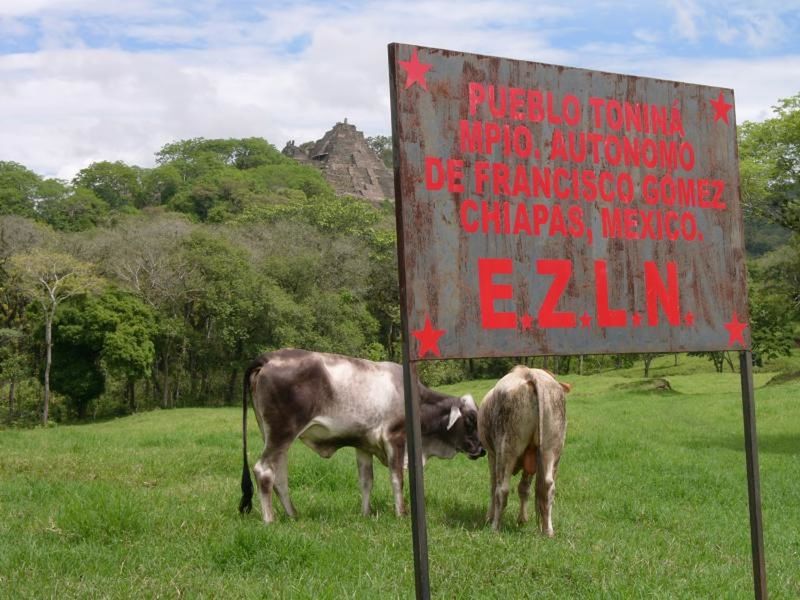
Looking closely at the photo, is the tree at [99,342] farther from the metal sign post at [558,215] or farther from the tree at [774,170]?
the metal sign post at [558,215]

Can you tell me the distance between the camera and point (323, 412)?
368 inches

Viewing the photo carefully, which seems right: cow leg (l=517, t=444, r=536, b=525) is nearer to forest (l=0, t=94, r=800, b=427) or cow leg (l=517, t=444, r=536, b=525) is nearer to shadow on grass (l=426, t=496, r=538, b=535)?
shadow on grass (l=426, t=496, r=538, b=535)

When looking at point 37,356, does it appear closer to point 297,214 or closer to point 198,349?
point 198,349

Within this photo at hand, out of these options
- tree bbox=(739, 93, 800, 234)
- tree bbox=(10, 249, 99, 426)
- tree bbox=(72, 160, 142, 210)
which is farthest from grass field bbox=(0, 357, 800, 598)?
tree bbox=(72, 160, 142, 210)

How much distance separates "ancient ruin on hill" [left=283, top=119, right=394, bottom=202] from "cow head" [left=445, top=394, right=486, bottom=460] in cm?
9834


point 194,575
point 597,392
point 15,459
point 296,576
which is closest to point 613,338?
point 296,576

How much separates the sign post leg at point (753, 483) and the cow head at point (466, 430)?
586cm

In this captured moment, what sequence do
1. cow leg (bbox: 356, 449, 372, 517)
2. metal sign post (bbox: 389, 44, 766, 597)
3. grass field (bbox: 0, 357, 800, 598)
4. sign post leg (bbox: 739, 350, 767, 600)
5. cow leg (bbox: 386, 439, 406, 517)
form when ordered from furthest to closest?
cow leg (bbox: 356, 449, 372, 517), cow leg (bbox: 386, 439, 406, 517), grass field (bbox: 0, 357, 800, 598), sign post leg (bbox: 739, 350, 767, 600), metal sign post (bbox: 389, 44, 766, 597)

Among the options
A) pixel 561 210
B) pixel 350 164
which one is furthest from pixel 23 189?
pixel 561 210

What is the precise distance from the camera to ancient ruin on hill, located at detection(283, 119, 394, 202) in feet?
368

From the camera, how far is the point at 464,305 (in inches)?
165

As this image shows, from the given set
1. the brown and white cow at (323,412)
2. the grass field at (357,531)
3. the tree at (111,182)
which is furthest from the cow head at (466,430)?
the tree at (111,182)

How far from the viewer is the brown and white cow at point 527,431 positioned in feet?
28.6

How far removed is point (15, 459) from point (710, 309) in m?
10.6
